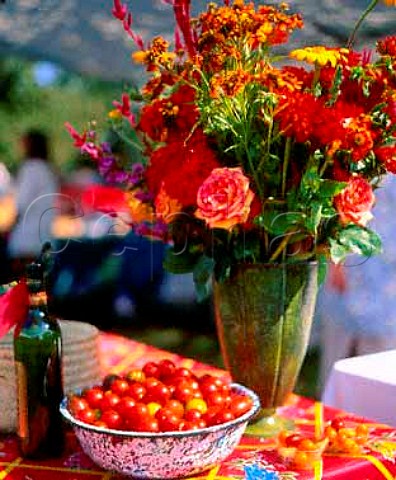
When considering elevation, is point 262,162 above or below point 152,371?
above

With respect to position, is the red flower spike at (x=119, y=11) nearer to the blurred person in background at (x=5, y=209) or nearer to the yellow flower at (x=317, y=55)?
the yellow flower at (x=317, y=55)

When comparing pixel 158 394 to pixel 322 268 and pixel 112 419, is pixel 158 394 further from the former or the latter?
pixel 322 268

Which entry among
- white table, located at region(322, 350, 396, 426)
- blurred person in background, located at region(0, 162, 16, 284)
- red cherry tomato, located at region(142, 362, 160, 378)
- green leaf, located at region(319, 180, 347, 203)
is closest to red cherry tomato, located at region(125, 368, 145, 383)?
red cherry tomato, located at region(142, 362, 160, 378)

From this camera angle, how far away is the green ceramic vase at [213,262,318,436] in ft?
3.61

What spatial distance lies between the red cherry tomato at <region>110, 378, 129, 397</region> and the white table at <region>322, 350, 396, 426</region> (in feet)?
2.10

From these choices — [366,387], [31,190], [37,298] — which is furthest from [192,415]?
[31,190]

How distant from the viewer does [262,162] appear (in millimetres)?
1057

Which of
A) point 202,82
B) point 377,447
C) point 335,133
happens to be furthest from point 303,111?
point 377,447

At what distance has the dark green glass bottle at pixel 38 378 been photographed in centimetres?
101

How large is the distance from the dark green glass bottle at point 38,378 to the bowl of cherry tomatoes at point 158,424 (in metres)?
0.03

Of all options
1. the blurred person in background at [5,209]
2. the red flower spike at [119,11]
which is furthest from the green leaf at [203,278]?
the blurred person in background at [5,209]

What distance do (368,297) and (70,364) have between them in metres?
1.35

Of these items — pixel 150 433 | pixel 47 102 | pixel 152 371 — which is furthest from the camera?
pixel 47 102

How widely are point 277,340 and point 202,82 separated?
0.36m
